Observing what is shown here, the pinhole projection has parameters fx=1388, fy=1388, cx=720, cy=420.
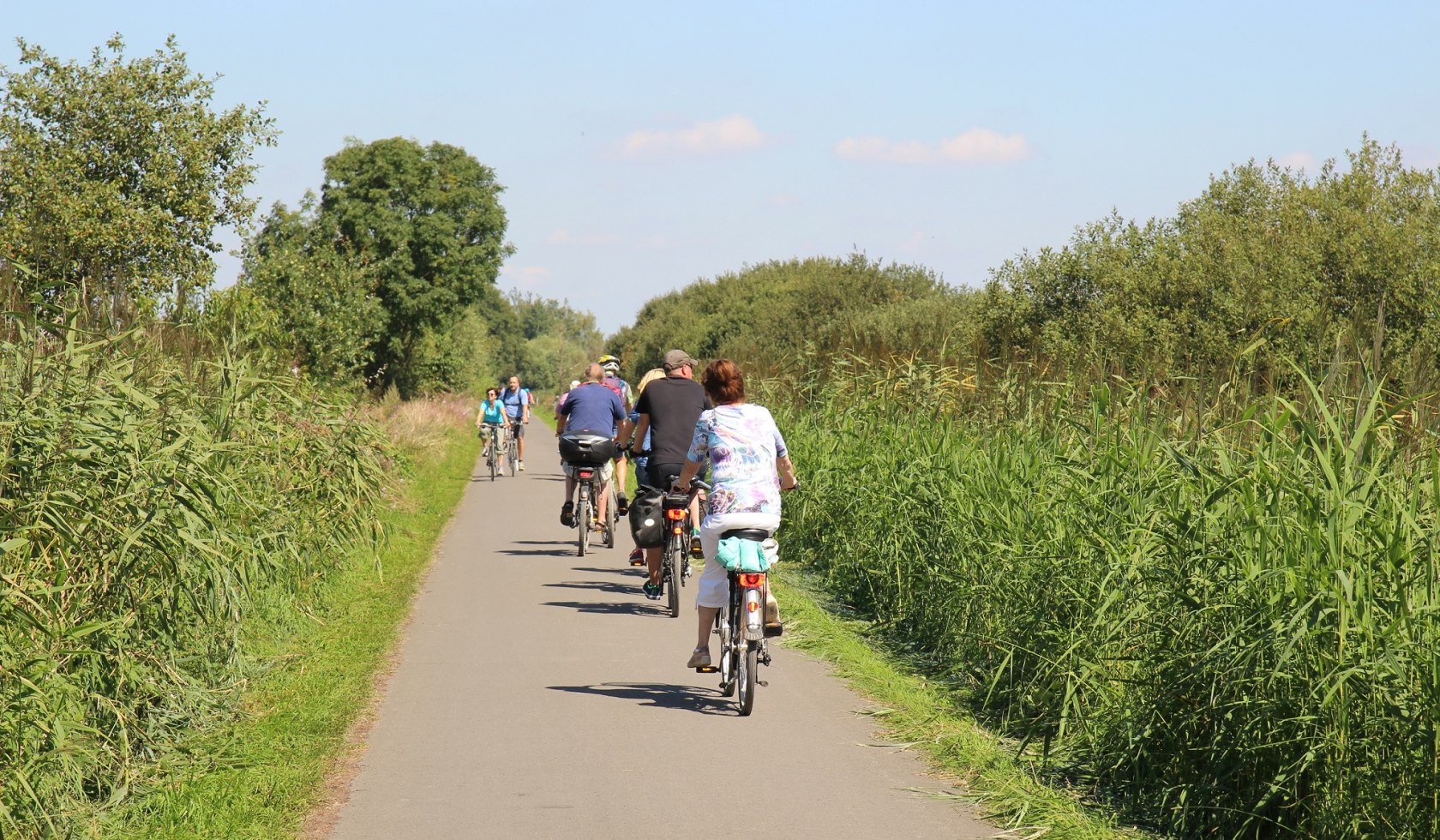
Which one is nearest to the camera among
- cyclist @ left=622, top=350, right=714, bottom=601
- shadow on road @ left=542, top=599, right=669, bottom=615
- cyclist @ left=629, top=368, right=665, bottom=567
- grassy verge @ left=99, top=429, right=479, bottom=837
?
grassy verge @ left=99, top=429, right=479, bottom=837

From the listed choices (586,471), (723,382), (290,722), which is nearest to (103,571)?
(290,722)

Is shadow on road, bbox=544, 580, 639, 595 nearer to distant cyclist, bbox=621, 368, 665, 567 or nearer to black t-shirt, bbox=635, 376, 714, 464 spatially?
distant cyclist, bbox=621, 368, 665, 567

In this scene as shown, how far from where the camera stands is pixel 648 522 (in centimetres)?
1114

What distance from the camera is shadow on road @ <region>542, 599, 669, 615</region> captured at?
37.7 ft

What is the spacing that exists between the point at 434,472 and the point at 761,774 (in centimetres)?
2225

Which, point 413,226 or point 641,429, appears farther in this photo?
point 413,226

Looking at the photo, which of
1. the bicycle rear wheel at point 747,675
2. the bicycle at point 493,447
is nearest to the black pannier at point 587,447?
the bicycle rear wheel at point 747,675

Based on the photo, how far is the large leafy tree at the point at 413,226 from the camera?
63000 mm

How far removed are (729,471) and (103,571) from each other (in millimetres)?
3354

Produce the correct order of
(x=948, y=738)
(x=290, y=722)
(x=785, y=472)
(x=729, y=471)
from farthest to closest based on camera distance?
(x=785, y=472)
(x=729, y=471)
(x=290, y=722)
(x=948, y=738)

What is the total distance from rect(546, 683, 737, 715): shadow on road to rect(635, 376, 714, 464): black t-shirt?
3424 millimetres

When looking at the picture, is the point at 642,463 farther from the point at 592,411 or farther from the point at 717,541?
the point at 717,541

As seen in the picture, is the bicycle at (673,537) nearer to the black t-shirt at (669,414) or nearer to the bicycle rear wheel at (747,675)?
the black t-shirt at (669,414)

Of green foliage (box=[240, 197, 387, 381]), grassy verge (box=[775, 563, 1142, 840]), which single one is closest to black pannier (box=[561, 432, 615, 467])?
grassy verge (box=[775, 563, 1142, 840])
